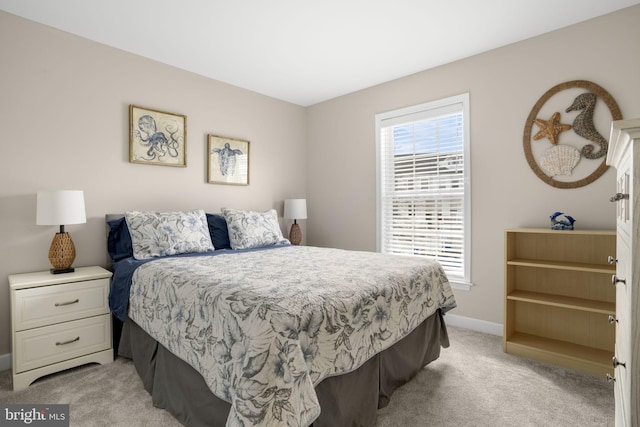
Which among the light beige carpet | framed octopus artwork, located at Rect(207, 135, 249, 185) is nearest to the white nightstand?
the light beige carpet

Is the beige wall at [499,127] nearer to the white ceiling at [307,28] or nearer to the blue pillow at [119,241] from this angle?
the white ceiling at [307,28]

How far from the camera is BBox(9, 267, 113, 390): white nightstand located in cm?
215

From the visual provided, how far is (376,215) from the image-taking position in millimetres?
3955

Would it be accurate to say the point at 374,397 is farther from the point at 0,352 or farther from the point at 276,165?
the point at 276,165

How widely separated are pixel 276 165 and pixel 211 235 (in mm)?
1449

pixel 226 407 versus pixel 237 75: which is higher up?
pixel 237 75

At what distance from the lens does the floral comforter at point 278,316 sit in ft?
4.14

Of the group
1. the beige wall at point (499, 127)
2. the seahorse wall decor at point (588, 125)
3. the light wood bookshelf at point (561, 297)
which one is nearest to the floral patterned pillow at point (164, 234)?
the beige wall at point (499, 127)

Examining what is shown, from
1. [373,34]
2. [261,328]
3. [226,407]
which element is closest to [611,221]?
[373,34]

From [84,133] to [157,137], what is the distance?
1.94 ft

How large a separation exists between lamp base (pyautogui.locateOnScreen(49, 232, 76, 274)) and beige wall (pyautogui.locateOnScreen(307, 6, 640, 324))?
110 inches

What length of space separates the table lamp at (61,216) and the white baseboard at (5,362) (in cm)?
70

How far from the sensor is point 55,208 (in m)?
2.36

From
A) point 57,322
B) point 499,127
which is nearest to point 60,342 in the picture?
point 57,322
